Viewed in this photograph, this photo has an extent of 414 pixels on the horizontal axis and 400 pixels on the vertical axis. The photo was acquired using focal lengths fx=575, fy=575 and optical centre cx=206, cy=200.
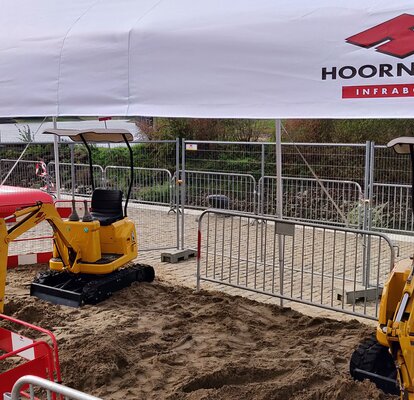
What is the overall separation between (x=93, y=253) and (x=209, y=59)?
3.44 metres

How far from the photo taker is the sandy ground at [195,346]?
449cm

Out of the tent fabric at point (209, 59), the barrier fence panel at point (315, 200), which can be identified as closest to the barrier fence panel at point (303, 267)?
the barrier fence panel at point (315, 200)

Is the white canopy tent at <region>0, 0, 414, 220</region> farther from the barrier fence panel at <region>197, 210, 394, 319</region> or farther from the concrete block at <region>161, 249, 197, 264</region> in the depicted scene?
the concrete block at <region>161, 249, 197, 264</region>

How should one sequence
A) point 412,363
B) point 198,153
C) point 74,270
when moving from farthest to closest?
point 198,153 < point 74,270 < point 412,363

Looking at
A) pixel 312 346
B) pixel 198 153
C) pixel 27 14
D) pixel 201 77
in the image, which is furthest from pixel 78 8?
pixel 198 153

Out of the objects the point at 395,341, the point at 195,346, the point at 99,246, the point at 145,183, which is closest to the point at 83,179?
the point at 145,183

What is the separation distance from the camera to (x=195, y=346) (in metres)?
5.45

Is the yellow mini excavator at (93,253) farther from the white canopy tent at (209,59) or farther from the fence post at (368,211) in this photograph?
the fence post at (368,211)

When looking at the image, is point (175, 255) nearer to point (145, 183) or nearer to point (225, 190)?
point (225, 190)

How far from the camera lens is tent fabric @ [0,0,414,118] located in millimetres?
3570

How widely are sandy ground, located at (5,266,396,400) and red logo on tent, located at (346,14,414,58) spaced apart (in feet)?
7.67

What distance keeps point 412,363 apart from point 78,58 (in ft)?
11.1

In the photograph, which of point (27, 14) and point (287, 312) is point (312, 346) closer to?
point (287, 312)

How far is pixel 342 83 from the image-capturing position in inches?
145
